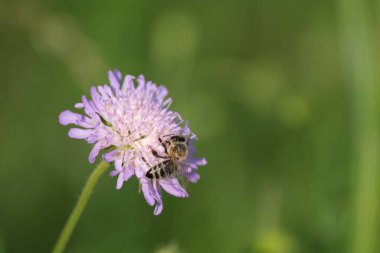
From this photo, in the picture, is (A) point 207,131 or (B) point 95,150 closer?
(B) point 95,150

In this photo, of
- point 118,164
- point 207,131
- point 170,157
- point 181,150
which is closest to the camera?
point 118,164

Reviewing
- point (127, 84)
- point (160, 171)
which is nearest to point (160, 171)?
point (160, 171)

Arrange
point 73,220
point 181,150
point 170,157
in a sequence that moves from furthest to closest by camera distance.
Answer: point 181,150, point 170,157, point 73,220

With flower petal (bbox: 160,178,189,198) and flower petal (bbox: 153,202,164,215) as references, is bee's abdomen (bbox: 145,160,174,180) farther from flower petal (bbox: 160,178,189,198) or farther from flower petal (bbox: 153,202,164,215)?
flower petal (bbox: 153,202,164,215)

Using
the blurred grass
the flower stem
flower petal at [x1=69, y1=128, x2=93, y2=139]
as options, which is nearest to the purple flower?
flower petal at [x1=69, y1=128, x2=93, y2=139]

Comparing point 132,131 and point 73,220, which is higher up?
point 132,131

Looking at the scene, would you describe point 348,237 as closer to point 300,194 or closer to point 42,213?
point 300,194

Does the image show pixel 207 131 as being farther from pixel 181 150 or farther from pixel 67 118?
pixel 67 118

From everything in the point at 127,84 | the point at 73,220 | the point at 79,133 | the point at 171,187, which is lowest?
the point at 73,220
